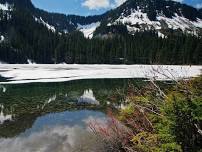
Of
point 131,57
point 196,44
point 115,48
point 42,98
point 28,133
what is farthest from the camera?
point 115,48

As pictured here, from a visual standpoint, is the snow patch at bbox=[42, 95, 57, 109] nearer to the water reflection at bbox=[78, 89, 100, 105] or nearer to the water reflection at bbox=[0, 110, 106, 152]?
the water reflection at bbox=[78, 89, 100, 105]

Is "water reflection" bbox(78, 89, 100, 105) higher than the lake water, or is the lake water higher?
the lake water

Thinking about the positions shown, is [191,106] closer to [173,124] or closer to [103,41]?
[173,124]

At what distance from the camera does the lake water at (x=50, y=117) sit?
19.3m

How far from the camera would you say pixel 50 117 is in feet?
89.7

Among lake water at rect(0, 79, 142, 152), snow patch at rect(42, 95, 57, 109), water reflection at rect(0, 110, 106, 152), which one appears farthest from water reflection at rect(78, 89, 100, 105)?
water reflection at rect(0, 110, 106, 152)

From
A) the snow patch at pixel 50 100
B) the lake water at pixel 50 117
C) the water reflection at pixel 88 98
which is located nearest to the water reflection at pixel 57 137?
the lake water at pixel 50 117

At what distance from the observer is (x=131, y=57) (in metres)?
162

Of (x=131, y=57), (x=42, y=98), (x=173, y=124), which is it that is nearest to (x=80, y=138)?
(x=173, y=124)

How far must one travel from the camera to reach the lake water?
1927 centimetres

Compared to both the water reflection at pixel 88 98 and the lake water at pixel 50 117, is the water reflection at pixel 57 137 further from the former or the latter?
the water reflection at pixel 88 98

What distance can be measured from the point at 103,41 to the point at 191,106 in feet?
585

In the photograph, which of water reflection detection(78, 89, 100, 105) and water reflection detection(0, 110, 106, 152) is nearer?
water reflection detection(0, 110, 106, 152)

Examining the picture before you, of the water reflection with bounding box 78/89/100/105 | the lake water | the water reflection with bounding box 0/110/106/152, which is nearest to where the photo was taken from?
the water reflection with bounding box 0/110/106/152
